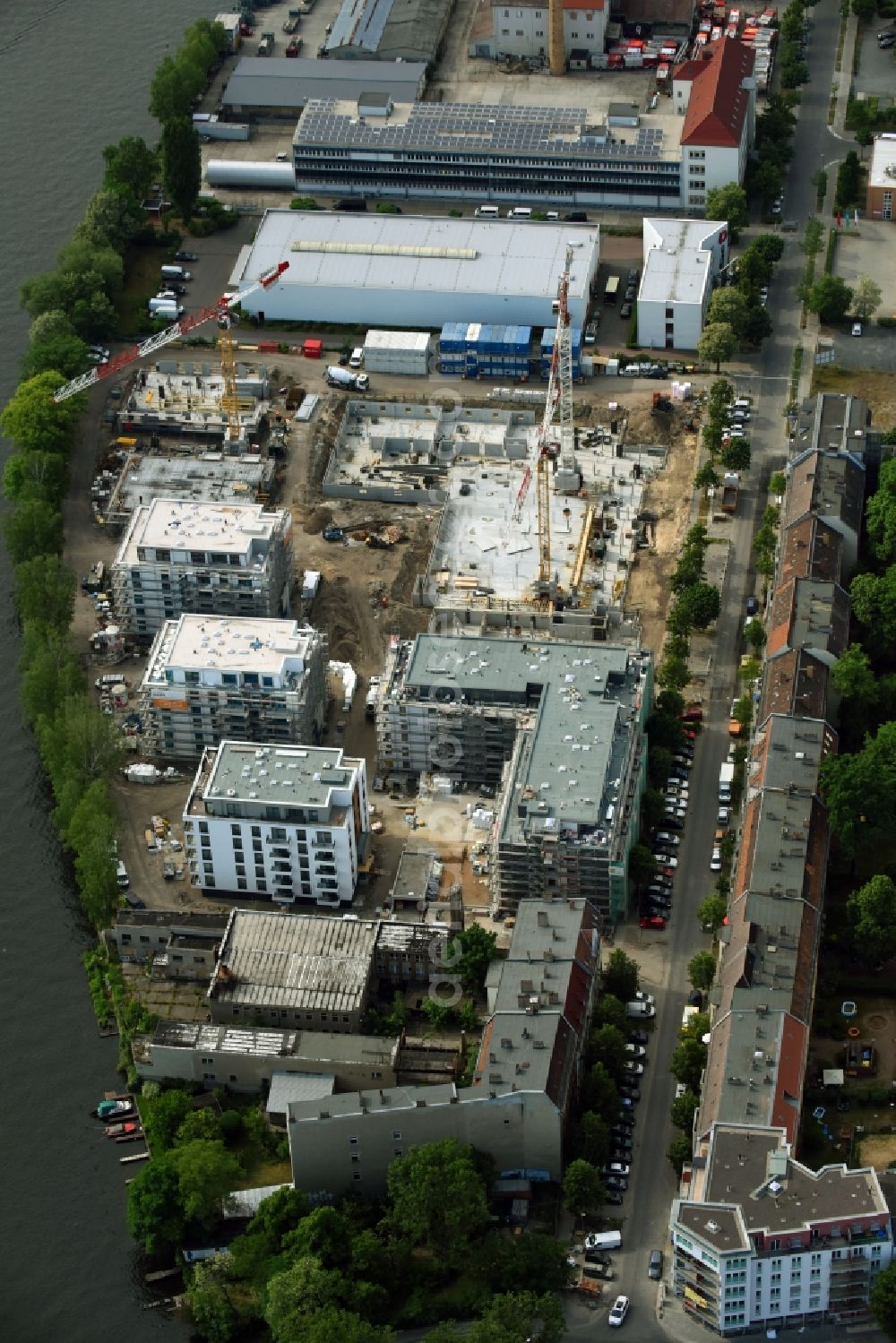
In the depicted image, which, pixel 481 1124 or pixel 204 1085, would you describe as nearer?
pixel 481 1124

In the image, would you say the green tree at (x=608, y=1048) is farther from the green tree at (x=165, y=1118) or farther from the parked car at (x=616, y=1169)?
the green tree at (x=165, y=1118)

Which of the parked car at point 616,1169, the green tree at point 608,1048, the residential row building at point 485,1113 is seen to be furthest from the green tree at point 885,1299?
the green tree at point 608,1048

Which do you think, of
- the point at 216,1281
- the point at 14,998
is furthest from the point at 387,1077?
the point at 14,998

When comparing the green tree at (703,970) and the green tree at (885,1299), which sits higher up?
the green tree at (703,970)

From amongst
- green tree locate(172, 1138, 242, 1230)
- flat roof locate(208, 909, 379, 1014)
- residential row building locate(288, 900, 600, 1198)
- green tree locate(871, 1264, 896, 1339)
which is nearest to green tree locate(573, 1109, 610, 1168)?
residential row building locate(288, 900, 600, 1198)

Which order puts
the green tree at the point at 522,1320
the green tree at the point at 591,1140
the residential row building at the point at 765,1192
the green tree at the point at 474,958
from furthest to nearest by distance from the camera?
the green tree at the point at 474,958
the green tree at the point at 591,1140
the residential row building at the point at 765,1192
the green tree at the point at 522,1320

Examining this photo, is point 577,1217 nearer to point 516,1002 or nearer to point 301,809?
point 516,1002
